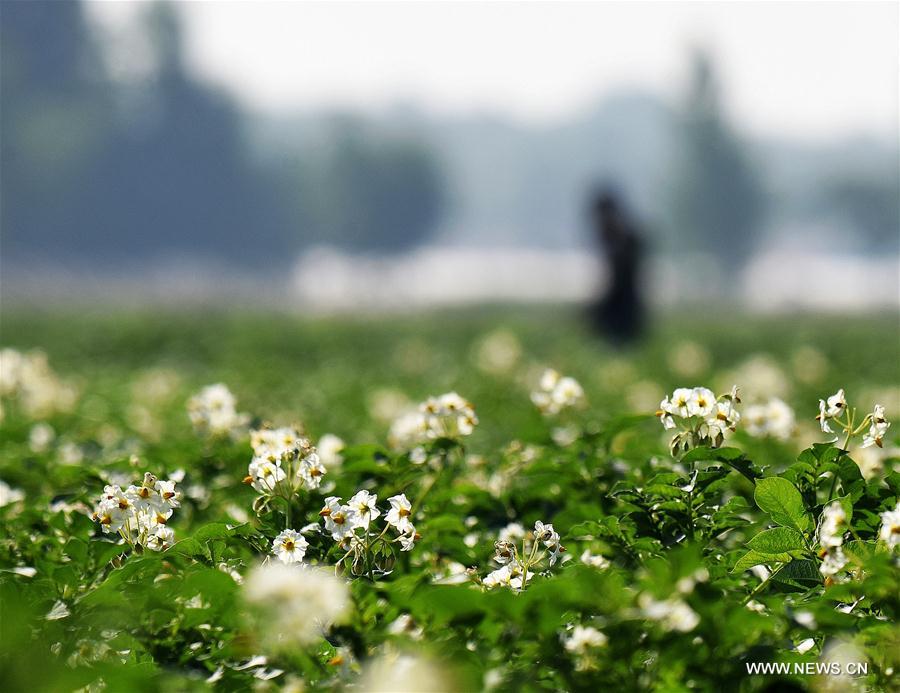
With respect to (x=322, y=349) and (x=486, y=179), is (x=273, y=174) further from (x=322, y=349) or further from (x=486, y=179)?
(x=486, y=179)

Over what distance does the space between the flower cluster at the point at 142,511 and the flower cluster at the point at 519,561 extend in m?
0.76

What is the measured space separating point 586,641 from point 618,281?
1334cm

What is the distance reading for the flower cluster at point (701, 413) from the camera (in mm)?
2516

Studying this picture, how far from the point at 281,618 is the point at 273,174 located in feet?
266

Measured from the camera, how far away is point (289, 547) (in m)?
2.12

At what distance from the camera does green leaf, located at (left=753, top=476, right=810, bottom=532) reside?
2.27m

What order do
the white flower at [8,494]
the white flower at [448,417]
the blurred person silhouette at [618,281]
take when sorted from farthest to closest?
the blurred person silhouette at [618,281], the white flower at [8,494], the white flower at [448,417]

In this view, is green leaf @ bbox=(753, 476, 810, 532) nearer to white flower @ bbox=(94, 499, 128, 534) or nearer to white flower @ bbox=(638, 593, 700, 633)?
white flower @ bbox=(638, 593, 700, 633)

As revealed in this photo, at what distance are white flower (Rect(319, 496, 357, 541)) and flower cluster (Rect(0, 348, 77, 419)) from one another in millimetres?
3033

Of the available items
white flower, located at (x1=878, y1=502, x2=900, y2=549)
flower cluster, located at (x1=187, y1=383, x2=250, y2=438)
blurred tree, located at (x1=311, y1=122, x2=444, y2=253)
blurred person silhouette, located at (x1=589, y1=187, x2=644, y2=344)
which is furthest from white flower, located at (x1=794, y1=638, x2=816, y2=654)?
blurred tree, located at (x1=311, y1=122, x2=444, y2=253)

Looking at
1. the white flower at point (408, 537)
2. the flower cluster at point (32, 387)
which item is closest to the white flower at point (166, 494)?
the white flower at point (408, 537)

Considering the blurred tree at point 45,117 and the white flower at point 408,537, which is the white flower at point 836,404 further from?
the blurred tree at point 45,117

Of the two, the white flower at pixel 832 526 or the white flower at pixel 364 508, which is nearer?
the white flower at pixel 832 526

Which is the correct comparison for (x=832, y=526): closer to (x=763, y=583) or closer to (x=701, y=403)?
(x=763, y=583)
